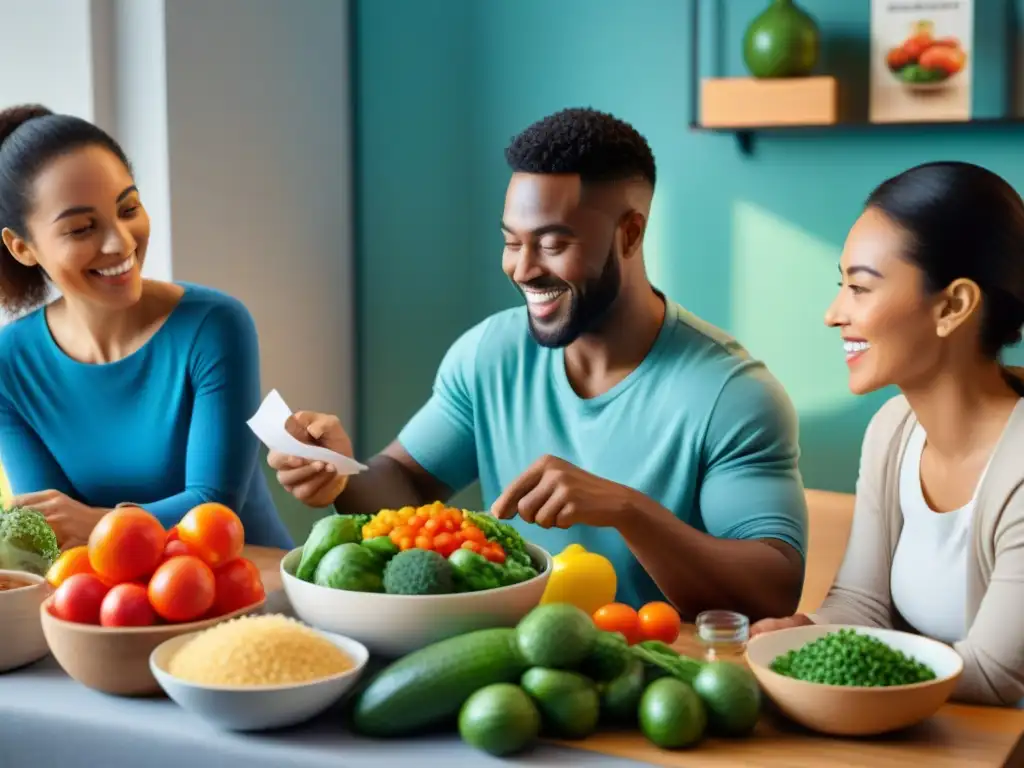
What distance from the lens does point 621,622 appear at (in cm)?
137

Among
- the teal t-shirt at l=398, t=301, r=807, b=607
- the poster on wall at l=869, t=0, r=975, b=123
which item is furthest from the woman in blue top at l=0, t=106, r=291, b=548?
the poster on wall at l=869, t=0, r=975, b=123

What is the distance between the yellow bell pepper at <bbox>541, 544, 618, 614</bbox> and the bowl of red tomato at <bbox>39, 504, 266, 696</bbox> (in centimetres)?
33

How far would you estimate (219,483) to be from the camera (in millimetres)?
2098

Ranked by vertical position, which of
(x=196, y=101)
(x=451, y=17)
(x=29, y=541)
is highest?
(x=451, y=17)

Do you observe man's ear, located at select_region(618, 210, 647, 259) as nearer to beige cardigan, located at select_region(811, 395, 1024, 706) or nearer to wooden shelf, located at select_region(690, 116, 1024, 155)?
beige cardigan, located at select_region(811, 395, 1024, 706)

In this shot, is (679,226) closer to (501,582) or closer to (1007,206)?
(1007,206)

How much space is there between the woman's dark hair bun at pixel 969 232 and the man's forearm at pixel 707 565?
0.43 meters

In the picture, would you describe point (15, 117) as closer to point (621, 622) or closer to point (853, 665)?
point (621, 622)

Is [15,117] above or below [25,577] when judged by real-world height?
above

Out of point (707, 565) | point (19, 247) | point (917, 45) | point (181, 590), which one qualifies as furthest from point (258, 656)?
point (917, 45)

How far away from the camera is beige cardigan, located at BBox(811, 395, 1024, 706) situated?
1.33 meters

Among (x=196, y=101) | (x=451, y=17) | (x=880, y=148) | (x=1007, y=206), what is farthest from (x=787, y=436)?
(x=451, y=17)

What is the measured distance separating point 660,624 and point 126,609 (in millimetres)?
557

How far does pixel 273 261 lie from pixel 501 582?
2250mm
